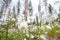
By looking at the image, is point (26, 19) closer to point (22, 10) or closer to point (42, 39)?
point (22, 10)

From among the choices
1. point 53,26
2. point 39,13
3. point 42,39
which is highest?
point 39,13

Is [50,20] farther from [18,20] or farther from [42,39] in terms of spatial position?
[18,20]

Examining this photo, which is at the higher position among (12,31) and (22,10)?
(22,10)

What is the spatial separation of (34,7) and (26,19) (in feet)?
0.59

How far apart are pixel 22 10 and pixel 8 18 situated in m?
0.19

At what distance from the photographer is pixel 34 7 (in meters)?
2.01

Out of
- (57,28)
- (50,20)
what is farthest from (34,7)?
(57,28)

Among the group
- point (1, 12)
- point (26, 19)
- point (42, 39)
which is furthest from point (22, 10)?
point (42, 39)

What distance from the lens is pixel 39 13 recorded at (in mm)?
2004

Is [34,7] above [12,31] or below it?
above

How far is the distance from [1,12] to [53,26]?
635 mm

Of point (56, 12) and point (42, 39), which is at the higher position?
point (56, 12)

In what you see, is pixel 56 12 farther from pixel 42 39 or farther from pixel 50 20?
pixel 42 39

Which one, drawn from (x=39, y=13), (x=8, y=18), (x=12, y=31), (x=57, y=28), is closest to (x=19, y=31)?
(x=12, y=31)
